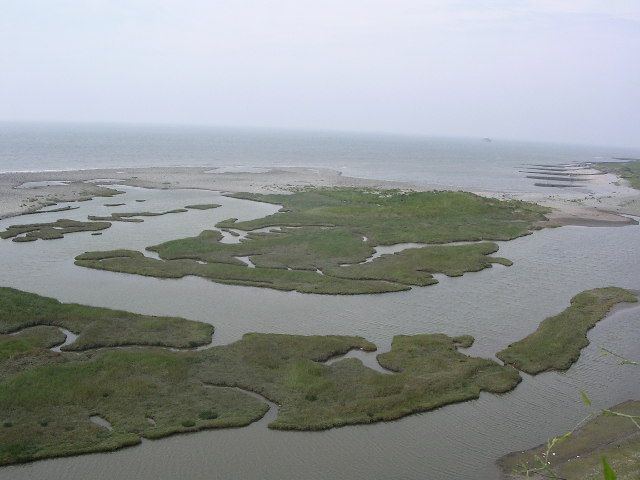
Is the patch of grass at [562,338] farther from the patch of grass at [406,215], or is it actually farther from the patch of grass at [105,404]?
the patch of grass at [406,215]

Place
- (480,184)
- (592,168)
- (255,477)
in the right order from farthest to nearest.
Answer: (592,168) < (480,184) < (255,477)

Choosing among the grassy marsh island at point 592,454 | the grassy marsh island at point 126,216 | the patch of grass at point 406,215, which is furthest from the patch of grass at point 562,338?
the grassy marsh island at point 126,216

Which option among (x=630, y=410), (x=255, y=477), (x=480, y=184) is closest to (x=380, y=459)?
(x=255, y=477)

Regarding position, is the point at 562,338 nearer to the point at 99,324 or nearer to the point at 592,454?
the point at 592,454

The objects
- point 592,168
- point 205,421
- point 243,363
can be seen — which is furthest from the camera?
point 592,168

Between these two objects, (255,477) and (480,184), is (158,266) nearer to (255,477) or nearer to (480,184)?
(255,477)

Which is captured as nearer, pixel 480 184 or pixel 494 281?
pixel 494 281

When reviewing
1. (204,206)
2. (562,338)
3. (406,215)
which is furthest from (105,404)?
(204,206)
